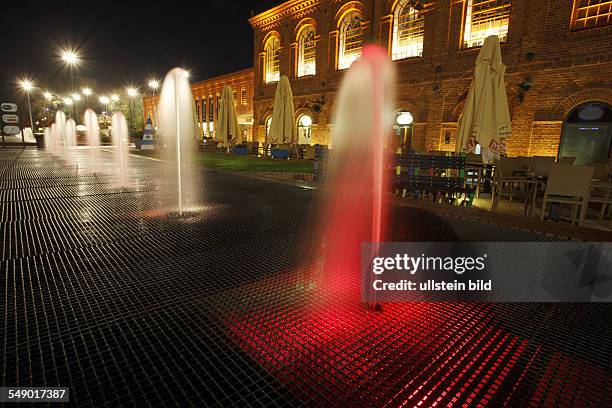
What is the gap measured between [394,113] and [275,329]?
562 inches

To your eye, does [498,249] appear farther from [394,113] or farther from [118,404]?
[394,113]

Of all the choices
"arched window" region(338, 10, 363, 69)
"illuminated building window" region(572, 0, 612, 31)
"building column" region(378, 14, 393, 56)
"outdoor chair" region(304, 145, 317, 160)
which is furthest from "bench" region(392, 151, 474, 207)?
"arched window" region(338, 10, 363, 69)

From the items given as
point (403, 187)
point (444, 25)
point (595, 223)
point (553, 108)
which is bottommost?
point (595, 223)

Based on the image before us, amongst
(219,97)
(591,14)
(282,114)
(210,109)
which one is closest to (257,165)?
(282,114)

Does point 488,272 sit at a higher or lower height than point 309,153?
lower

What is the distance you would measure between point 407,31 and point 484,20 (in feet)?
10.6

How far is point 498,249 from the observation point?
10.5 ft

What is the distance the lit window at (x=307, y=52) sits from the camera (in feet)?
60.1

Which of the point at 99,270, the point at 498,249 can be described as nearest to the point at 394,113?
the point at 498,249

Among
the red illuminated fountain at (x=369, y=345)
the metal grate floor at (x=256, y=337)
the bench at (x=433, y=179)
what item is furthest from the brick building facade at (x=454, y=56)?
the red illuminated fountain at (x=369, y=345)

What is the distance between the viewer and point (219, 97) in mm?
31734

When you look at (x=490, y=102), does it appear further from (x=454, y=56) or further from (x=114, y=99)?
(x=114, y=99)

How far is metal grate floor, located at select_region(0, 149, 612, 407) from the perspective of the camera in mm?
1423

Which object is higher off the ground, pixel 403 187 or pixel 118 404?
pixel 403 187
